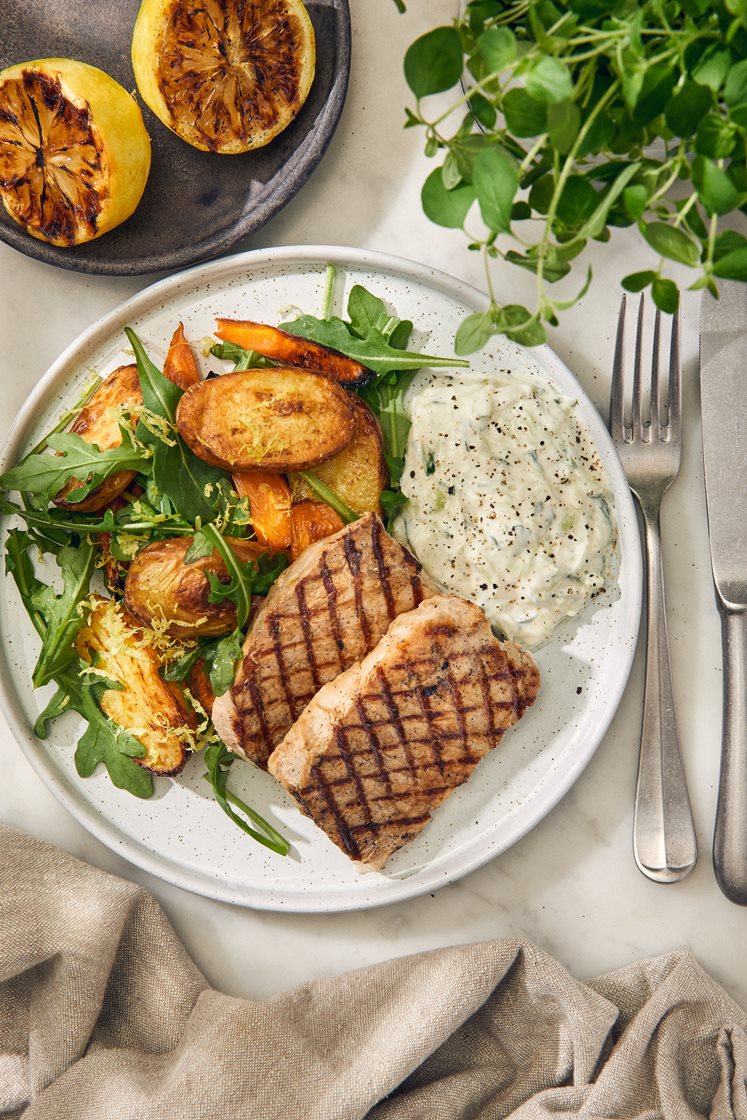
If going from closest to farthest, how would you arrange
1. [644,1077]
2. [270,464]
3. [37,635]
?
[270,464] → [644,1077] → [37,635]

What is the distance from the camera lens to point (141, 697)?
2674mm

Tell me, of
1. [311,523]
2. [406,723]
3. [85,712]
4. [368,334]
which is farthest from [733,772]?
[85,712]

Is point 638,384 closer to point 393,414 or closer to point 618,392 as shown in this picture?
point 618,392

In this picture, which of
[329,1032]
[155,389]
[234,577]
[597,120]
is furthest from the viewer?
[329,1032]

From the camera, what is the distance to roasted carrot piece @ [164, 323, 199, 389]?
2738 millimetres

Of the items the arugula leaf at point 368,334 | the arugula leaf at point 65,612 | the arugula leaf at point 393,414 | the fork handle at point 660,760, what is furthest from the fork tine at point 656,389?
the arugula leaf at point 65,612

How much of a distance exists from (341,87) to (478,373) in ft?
3.02

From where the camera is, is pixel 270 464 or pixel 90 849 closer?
pixel 270 464

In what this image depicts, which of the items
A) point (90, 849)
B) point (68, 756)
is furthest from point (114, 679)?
point (90, 849)

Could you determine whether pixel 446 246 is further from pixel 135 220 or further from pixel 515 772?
pixel 515 772

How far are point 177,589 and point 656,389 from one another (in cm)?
150

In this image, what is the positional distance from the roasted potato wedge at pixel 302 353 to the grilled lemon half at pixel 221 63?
1.71ft

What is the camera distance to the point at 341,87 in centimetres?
271

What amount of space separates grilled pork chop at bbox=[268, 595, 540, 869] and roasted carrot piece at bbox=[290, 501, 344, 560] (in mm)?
350
